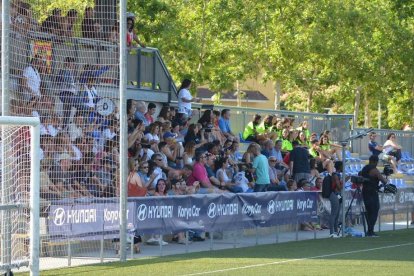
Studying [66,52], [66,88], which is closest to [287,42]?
[66,52]

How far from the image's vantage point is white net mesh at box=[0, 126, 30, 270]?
14031mm

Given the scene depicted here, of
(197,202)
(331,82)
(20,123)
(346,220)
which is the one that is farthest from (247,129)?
(331,82)

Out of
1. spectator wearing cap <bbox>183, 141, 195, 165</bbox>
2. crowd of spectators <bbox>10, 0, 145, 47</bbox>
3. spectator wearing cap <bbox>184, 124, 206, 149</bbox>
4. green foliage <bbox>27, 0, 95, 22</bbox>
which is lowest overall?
spectator wearing cap <bbox>183, 141, 195, 165</bbox>

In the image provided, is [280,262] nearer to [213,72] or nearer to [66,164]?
[66,164]

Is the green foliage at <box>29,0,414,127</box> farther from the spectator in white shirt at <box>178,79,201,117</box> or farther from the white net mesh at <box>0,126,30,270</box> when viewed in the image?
the white net mesh at <box>0,126,30,270</box>

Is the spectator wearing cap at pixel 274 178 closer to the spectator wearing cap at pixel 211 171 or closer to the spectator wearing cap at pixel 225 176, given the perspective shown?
the spectator wearing cap at pixel 225 176

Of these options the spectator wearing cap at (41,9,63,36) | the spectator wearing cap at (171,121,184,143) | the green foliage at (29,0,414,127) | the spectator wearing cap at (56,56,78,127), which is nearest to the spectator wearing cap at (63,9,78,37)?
the spectator wearing cap at (41,9,63,36)

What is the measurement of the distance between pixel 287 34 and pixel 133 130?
84.9 feet

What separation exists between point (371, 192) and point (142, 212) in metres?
8.01

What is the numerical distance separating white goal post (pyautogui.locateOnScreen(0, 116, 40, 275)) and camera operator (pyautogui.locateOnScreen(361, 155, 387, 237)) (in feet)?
39.3

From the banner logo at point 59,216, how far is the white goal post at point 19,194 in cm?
268

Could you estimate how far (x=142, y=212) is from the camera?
19047 mm

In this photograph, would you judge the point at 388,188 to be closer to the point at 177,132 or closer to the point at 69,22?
the point at 177,132

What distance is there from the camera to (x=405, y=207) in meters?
28.6
